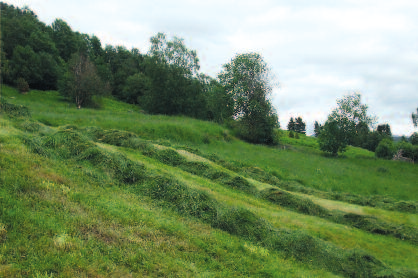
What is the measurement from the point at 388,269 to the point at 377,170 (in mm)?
35972

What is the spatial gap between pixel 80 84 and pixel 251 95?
34015 millimetres

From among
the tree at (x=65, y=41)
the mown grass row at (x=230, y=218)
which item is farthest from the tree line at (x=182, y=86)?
the mown grass row at (x=230, y=218)

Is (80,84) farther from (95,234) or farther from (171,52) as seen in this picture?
(95,234)

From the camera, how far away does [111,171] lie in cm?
1355

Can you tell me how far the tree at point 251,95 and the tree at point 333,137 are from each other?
901cm

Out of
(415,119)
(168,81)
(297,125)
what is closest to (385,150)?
(415,119)

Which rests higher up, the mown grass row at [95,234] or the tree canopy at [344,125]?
the tree canopy at [344,125]

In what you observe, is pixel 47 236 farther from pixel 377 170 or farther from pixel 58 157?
pixel 377 170

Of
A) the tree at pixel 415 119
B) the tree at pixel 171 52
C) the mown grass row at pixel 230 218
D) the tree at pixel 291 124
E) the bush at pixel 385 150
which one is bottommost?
the mown grass row at pixel 230 218

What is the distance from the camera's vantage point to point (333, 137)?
2186 inches

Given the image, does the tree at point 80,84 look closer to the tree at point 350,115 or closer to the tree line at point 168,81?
the tree line at point 168,81

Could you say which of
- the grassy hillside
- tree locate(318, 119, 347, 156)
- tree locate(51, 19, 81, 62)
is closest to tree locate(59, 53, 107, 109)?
the grassy hillside

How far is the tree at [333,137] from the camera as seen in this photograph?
55.7 metres

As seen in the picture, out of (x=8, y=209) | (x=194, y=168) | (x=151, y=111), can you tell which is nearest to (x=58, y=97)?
(x=151, y=111)
